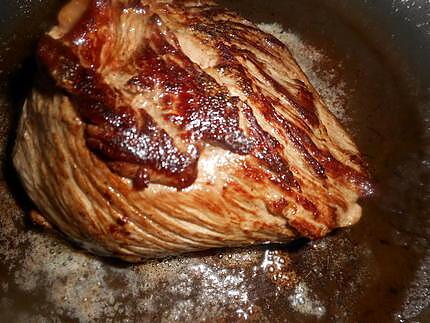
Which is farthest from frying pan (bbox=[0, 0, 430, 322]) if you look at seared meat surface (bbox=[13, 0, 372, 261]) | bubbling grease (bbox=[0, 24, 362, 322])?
seared meat surface (bbox=[13, 0, 372, 261])

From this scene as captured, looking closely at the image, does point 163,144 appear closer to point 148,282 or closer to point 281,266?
point 148,282

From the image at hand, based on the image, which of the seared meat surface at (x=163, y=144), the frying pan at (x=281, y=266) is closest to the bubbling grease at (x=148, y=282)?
the frying pan at (x=281, y=266)

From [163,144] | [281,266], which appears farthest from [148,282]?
[163,144]

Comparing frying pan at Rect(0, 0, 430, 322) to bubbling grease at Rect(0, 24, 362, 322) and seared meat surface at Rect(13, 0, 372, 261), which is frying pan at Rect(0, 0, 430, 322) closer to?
bubbling grease at Rect(0, 24, 362, 322)

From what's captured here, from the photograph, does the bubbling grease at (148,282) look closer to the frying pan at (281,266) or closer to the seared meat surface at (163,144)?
the frying pan at (281,266)

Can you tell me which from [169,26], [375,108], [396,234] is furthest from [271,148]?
[375,108]

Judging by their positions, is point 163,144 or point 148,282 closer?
point 163,144
